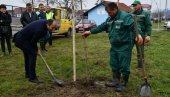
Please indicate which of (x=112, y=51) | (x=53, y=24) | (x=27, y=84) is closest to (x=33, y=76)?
(x=27, y=84)

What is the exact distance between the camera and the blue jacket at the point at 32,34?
7.40 meters

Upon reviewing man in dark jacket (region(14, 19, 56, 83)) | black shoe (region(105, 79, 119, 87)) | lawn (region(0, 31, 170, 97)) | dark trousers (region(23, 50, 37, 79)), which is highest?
man in dark jacket (region(14, 19, 56, 83))

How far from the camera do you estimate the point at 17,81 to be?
816cm

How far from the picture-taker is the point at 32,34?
24.9 feet

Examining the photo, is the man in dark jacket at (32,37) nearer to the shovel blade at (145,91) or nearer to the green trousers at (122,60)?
the green trousers at (122,60)

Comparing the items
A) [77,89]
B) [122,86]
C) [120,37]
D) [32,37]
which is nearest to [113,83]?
[122,86]

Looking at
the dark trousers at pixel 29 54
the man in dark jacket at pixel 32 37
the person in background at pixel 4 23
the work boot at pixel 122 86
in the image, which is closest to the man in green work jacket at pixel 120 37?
the work boot at pixel 122 86

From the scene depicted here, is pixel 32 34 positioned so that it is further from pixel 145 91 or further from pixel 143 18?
pixel 143 18

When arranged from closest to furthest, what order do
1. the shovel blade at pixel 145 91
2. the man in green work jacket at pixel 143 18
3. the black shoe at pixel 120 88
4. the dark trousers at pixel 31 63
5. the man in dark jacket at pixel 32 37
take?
the shovel blade at pixel 145 91 → the black shoe at pixel 120 88 → the man in dark jacket at pixel 32 37 → the dark trousers at pixel 31 63 → the man in green work jacket at pixel 143 18

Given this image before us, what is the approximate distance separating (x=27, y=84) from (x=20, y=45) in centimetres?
89

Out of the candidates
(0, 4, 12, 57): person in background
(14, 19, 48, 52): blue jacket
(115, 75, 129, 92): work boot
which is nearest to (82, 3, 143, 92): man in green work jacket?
(115, 75, 129, 92): work boot

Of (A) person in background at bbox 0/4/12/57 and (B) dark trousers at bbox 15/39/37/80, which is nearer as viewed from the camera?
(B) dark trousers at bbox 15/39/37/80

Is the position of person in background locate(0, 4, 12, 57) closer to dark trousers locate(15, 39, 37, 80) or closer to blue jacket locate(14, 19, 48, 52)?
dark trousers locate(15, 39, 37, 80)

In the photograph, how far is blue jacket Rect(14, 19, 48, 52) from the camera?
7.40m
